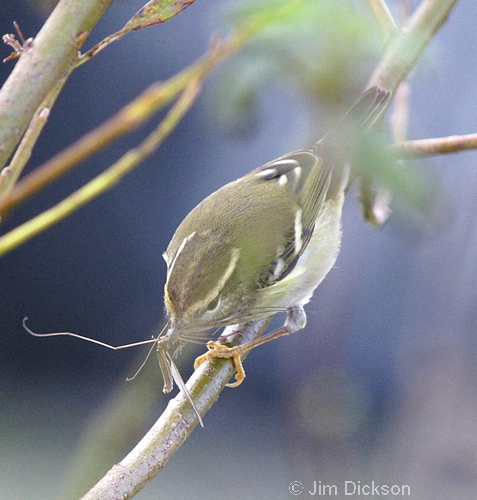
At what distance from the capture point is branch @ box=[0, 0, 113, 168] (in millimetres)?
395

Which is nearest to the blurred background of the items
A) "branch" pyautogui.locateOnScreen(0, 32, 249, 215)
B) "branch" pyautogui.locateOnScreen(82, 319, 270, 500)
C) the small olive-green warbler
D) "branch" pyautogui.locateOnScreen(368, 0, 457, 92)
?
the small olive-green warbler

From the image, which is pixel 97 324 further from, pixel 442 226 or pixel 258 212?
pixel 442 226

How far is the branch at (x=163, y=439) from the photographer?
0.76m

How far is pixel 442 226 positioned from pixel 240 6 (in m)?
0.73

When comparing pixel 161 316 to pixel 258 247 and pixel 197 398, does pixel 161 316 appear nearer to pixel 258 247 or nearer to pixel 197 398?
pixel 258 247

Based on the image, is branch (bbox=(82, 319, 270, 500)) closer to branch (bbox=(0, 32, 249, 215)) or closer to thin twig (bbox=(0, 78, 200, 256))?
thin twig (bbox=(0, 78, 200, 256))

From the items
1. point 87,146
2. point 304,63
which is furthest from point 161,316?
point 87,146

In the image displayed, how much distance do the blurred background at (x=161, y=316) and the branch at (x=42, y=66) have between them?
140 cm

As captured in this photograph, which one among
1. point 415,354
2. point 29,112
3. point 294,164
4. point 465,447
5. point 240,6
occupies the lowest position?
point 465,447

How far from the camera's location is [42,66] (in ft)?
1.39

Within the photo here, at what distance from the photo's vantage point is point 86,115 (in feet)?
9.62

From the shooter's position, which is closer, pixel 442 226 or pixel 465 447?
pixel 442 226

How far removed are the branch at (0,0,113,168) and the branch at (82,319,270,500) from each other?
48 cm

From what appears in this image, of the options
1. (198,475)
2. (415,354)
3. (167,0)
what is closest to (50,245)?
(198,475)
